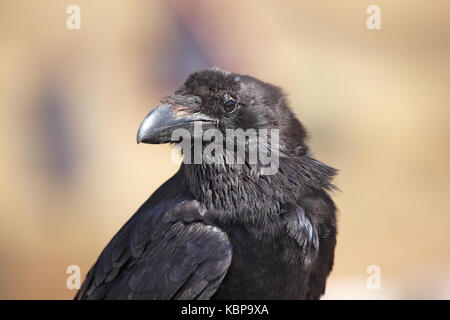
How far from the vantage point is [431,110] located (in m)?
9.34

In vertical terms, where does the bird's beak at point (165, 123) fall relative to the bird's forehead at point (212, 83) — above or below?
below

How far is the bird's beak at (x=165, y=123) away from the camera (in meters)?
3.28

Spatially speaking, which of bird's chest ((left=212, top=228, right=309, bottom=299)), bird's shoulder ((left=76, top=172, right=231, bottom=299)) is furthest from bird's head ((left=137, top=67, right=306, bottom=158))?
bird's chest ((left=212, top=228, right=309, bottom=299))

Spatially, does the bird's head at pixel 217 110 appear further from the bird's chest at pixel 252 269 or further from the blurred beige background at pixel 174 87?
the blurred beige background at pixel 174 87

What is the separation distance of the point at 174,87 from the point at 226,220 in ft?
19.8

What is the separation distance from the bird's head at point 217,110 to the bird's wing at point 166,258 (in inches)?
19.4

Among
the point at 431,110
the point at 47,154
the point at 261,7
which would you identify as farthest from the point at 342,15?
the point at 47,154

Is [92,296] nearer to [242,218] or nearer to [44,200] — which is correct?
[242,218]

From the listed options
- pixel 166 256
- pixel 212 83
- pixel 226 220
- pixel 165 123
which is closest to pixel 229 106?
pixel 212 83

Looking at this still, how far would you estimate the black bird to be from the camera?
3.18 meters

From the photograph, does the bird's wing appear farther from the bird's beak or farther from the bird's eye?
the bird's eye

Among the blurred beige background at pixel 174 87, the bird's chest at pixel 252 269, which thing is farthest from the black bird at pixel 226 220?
the blurred beige background at pixel 174 87

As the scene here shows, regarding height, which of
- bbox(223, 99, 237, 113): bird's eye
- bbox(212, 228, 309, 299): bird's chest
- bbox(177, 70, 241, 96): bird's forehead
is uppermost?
bbox(177, 70, 241, 96): bird's forehead

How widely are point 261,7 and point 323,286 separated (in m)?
6.45
